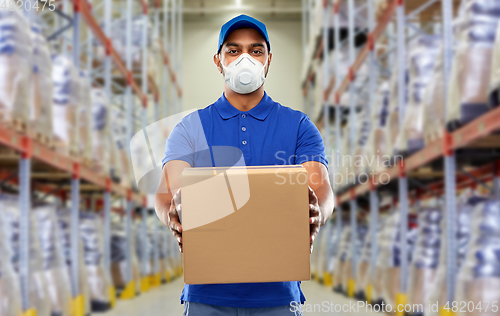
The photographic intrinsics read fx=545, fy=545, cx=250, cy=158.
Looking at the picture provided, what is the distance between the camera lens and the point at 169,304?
7859 millimetres

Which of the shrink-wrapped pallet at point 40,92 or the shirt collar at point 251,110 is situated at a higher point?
the shrink-wrapped pallet at point 40,92

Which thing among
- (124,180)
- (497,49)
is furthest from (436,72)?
(124,180)

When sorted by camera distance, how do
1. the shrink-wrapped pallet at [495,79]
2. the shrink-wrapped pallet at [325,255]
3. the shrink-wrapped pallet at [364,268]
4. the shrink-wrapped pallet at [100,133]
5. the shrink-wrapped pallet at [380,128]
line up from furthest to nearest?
the shrink-wrapped pallet at [325,255] < the shrink-wrapped pallet at [364,268] < the shrink-wrapped pallet at [100,133] < the shrink-wrapped pallet at [380,128] < the shrink-wrapped pallet at [495,79]

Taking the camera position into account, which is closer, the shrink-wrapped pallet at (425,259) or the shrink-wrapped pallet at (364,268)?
the shrink-wrapped pallet at (425,259)

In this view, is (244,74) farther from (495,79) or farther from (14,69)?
(14,69)

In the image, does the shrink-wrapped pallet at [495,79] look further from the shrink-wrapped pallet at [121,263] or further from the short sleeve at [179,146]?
the shrink-wrapped pallet at [121,263]

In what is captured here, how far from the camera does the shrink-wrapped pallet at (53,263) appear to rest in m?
5.45

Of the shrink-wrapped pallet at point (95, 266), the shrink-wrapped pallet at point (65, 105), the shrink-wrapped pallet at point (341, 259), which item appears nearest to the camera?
the shrink-wrapped pallet at point (65, 105)

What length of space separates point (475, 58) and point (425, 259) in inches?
84.2

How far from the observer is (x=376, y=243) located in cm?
725

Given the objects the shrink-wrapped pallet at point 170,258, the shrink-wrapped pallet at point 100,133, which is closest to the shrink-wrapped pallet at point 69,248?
the shrink-wrapped pallet at point 100,133

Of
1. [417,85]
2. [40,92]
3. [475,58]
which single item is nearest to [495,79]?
[475,58]

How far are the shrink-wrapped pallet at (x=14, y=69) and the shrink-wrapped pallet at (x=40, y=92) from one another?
321 mm

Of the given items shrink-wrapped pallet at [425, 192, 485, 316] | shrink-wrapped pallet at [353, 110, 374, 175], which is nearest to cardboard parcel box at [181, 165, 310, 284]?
shrink-wrapped pallet at [425, 192, 485, 316]
